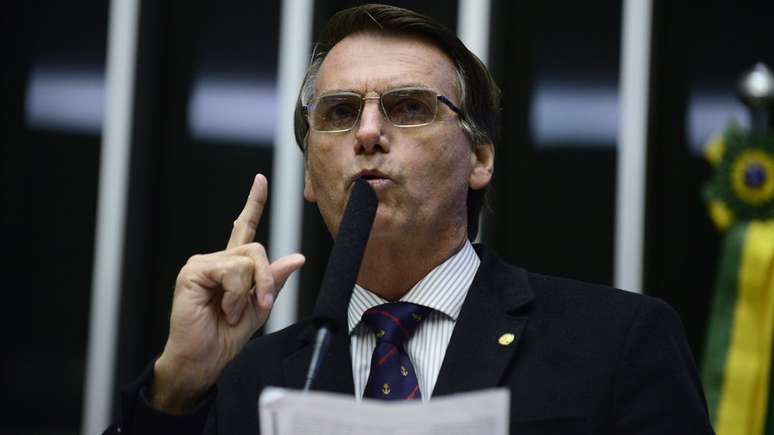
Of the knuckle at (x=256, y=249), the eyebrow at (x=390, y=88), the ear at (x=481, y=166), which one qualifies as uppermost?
the eyebrow at (x=390, y=88)

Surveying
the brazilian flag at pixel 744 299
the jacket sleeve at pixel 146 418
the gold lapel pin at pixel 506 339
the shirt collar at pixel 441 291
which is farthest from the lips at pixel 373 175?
the brazilian flag at pixel 744 299

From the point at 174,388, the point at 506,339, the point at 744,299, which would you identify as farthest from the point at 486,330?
the point at 744,299

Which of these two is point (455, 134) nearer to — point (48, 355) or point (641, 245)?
point (641, 245)

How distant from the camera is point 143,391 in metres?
1.49

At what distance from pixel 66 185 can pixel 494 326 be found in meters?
2.55

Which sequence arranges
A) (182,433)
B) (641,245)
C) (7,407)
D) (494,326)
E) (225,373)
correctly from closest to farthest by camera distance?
(182,433) → (494,326) → (225,373) → (641,245) → (7,407)

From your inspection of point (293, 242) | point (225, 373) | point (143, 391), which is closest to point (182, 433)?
point (143, 391)

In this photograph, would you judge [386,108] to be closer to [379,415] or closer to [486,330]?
[486,330]

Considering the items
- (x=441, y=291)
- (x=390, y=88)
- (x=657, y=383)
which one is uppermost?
(x=390, y=88)

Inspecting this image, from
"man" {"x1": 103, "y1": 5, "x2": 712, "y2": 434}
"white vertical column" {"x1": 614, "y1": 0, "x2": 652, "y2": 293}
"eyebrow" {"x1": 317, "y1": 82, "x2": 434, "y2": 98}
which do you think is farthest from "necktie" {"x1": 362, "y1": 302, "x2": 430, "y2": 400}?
"white vertical column" {"x1": 614, "y1": 0, "x2": 652, "y2": 293}

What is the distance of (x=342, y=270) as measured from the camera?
48.1 inches

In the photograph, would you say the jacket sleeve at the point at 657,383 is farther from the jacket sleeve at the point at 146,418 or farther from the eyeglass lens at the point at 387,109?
the jacket sleeve at the point at 146,418

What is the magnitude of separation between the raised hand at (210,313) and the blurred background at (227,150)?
6.57ft

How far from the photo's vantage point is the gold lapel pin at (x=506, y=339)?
5.07 feet
